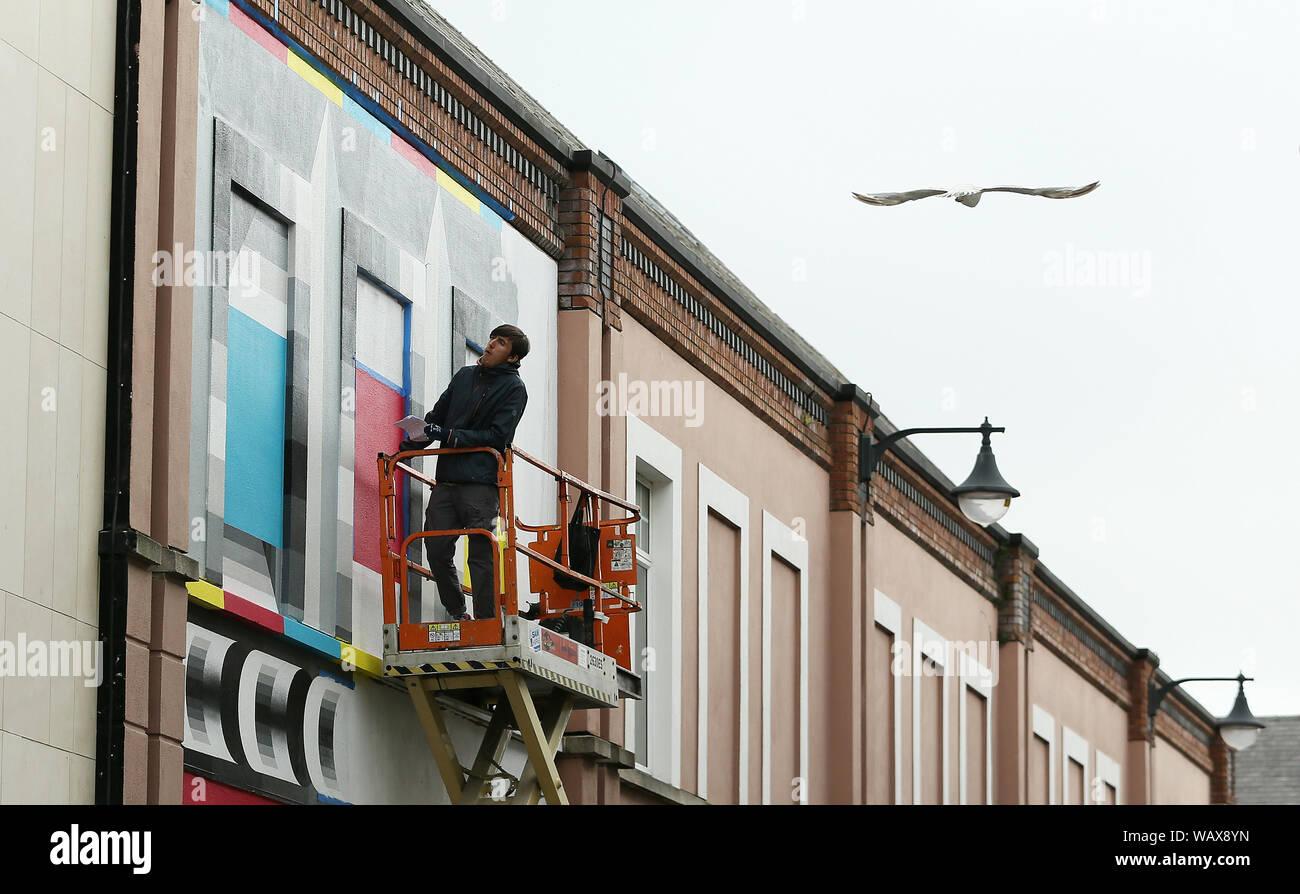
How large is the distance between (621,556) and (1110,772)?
19.4m

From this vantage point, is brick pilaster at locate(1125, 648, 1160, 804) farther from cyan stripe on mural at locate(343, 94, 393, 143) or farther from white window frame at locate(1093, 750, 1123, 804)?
cyan stripe on mural at locate(343, 94, 393, 143)

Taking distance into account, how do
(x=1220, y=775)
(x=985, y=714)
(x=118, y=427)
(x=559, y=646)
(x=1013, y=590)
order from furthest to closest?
(x=1220, y=775)
(x=1013, y=590)
(x=985, y=714)
(x=559, y=646)
(x=118, y=427)

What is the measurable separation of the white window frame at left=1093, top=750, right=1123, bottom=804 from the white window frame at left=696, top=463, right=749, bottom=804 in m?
12.8

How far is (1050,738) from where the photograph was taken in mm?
32969

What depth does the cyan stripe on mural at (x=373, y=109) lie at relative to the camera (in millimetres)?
15977

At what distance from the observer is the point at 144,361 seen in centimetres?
1403

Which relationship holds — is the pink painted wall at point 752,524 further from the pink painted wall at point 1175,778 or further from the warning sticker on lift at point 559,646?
the pink painted wall at point 1175,778

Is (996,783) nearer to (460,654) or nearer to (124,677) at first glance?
(460,654)

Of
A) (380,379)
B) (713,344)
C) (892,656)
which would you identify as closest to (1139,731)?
(892,656)

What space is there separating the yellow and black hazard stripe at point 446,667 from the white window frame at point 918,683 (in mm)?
12553

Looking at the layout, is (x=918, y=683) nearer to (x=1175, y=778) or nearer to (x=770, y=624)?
(x=770, y=624)

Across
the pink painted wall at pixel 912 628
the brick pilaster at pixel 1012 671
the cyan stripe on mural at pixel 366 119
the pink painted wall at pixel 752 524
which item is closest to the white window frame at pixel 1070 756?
the brick pilaster at pixel 1012 671

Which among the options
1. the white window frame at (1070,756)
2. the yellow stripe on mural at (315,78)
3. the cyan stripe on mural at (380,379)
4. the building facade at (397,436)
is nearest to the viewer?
the building facade at (397,436)

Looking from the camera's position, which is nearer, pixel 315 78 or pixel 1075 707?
pixel 315 78
